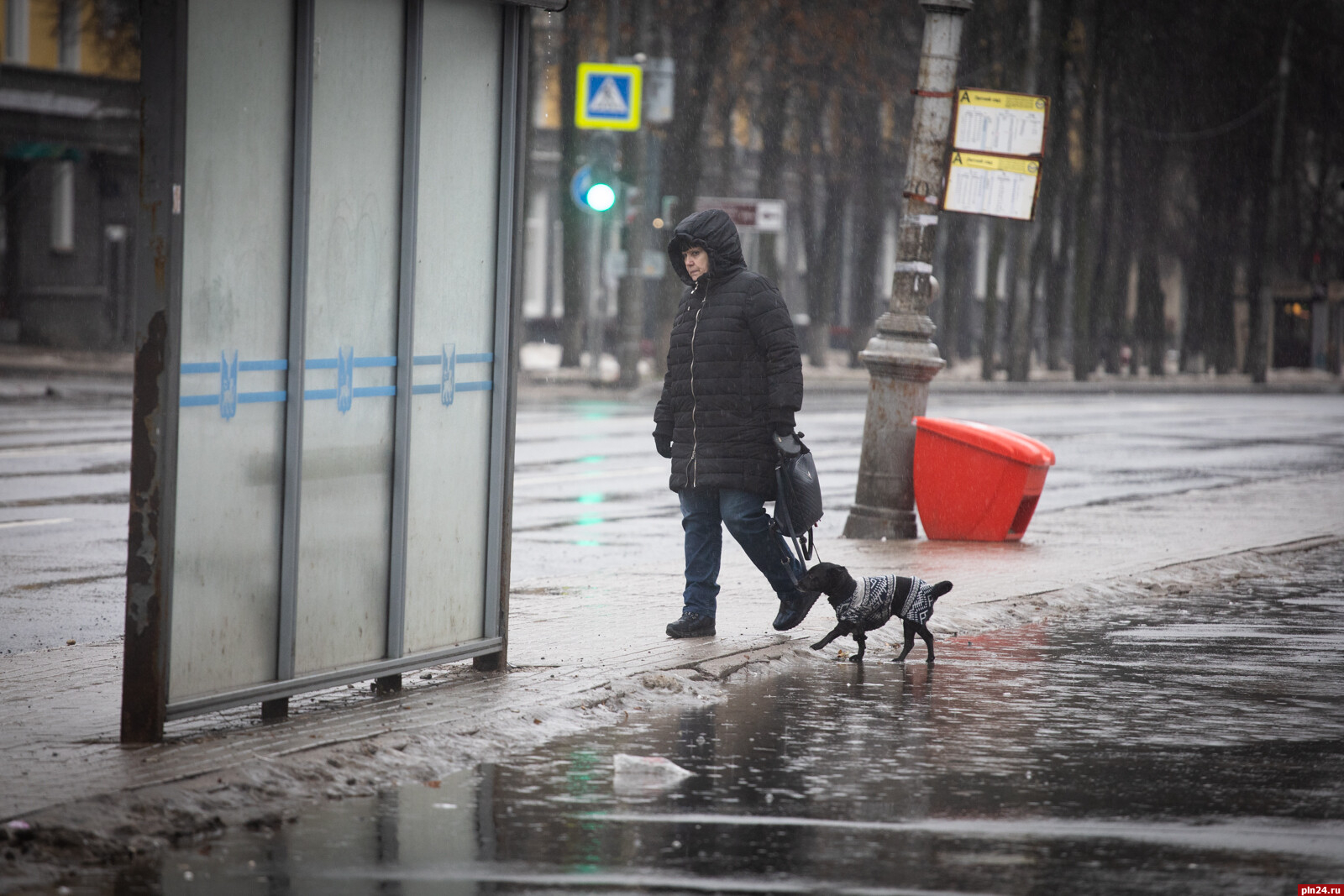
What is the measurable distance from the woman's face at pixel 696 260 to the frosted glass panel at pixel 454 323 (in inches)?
47.5

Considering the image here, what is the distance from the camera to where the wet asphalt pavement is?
34.4 feet

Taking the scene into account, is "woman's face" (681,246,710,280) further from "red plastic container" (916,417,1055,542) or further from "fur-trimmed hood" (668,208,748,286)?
"red plastic container" (916,417,1055,542)

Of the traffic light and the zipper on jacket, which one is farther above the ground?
the traffic light

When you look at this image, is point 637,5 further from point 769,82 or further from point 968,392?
point 968,392

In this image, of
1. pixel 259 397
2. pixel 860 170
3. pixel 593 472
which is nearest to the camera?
pixel 259 397

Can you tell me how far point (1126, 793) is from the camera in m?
5.75

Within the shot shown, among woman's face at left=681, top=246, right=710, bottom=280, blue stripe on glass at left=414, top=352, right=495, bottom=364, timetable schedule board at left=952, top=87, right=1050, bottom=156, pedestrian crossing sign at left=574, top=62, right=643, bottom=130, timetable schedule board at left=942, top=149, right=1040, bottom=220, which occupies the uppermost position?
pedestrian crossing sign at left=574, top=62, right=643, bottom=130

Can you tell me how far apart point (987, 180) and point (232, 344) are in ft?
23.8

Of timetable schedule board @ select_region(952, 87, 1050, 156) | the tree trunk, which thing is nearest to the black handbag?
timetable schedule board @ select_region(952, 87, 1050, 156)

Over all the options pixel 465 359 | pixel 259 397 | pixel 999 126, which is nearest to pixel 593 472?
pixel 999 126

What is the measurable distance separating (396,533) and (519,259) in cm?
127

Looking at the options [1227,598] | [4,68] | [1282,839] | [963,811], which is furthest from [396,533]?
[4,68]

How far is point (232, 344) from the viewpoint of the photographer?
6.01 metres

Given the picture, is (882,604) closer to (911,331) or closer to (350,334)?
(350,334)
